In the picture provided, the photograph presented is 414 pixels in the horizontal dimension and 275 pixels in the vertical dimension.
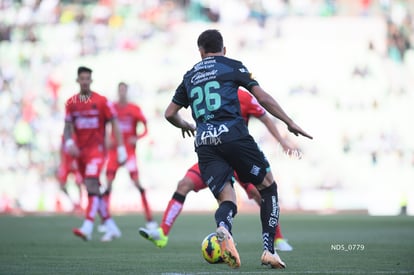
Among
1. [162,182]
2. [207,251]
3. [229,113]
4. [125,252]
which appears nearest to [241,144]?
[229,113]

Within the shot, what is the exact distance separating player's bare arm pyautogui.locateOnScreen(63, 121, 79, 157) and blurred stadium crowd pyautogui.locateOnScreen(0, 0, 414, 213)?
16683mm

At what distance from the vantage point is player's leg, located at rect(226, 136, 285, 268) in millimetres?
8516

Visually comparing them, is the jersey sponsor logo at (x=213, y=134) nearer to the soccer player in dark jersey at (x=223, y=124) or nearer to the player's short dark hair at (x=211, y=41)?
the soccer player in dark jersey at (x=223, y=124)

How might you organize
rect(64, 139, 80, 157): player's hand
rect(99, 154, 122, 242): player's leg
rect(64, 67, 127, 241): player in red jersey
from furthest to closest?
rect(99, 154, 122, 242): player's leg
rect(64, 67, 127, 241): player in red jersey
rect(64, 139, 80, 157): player's hand

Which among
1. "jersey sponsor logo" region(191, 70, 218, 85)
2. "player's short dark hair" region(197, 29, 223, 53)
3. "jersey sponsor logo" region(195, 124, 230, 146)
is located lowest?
"jersey sponsor logo" region(195, 124, 230, 146)

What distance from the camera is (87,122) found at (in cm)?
1481

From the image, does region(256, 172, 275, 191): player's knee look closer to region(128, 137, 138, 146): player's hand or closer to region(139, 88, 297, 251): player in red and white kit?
region(139, 88, 297, 251): player in red and white kit

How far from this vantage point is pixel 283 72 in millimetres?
32469

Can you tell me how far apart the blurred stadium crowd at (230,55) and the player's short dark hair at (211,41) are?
904 inches

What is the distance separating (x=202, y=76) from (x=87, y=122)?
651 cm

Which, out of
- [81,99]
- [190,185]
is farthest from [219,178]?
[81,99]

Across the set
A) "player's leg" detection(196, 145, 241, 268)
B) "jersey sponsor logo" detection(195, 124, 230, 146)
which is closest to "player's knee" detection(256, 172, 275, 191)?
"player's leg" detection(196, 145, 241, 268)

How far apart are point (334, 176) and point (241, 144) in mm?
23080

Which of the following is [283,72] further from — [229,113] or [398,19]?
[229,113]
